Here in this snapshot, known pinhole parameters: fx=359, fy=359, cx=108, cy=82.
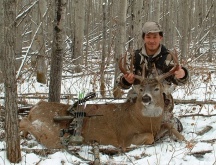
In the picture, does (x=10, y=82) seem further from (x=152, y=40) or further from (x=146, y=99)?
(x=152, y=40)

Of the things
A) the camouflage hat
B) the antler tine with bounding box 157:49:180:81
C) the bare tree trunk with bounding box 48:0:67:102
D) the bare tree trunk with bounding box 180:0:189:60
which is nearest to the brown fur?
the antler tine with bounding box 157:49:180:81

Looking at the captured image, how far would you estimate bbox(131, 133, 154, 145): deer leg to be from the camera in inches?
197

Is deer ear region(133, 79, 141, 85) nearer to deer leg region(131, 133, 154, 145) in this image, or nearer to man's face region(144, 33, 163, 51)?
man's face region(144, 33, 163, 51)

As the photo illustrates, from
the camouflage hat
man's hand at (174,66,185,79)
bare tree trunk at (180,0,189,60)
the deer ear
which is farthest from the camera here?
bare tree trunk at (180,0,189,60)

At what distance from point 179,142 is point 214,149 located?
67 cm

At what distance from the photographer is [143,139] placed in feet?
16.6

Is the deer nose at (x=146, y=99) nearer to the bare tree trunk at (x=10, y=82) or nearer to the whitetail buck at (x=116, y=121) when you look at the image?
the whitetail buck at (x=116, y=121)

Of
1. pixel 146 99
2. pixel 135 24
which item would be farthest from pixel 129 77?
pixel 135 24

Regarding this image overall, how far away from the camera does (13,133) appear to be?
387 centimetres

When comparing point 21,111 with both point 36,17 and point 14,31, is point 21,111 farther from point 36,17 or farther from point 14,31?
point 36,17

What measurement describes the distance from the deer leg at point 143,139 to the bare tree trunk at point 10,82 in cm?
178

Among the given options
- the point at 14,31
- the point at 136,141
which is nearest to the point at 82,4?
the point at 136,141

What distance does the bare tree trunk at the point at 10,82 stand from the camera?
11.9ft

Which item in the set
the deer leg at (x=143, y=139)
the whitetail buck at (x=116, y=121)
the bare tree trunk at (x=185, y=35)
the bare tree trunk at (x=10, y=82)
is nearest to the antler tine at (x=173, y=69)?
the whitetail buck at (x=116, y=121)
